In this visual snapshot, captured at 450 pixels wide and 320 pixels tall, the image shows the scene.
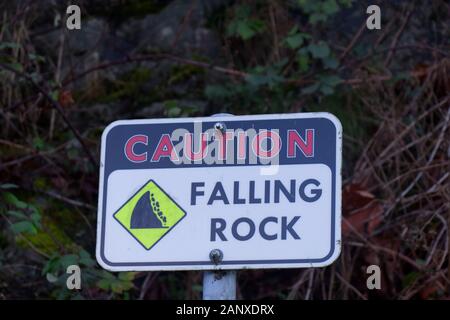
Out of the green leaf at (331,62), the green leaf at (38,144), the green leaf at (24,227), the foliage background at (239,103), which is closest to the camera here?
the green leaf at (24,227)

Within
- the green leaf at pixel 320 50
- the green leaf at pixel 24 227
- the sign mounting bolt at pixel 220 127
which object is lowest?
the green leaf at pixel 24 227

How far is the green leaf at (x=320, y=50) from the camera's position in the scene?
431 cm

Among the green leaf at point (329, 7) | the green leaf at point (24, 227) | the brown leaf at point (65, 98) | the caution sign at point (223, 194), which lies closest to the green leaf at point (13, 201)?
the green leaf at point (24, 227)

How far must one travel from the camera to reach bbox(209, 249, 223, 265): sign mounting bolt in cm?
194

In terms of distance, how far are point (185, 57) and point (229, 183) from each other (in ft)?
9.48

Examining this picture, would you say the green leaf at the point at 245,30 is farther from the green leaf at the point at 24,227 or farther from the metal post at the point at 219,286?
the metal post at the point at 219,286

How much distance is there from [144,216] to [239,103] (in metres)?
2.61

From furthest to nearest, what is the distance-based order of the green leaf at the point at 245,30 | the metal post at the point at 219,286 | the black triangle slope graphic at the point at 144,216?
the green leaf at the point at 245,30
the black triangle slope graphic at the point at 144,216
the metal post at the point at 219,286

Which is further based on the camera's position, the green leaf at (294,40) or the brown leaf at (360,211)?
the green leaf at (294,40)

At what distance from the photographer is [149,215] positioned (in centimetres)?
203

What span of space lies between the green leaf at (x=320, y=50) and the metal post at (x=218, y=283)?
2.49 m

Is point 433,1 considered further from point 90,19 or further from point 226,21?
point 90,19

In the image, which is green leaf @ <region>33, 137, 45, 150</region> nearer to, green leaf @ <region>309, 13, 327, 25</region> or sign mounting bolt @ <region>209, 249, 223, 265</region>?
green leaf @ <region>309, 13, 327, 25</region>

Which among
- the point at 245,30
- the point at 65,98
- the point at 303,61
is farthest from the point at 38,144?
the point at 303,61
